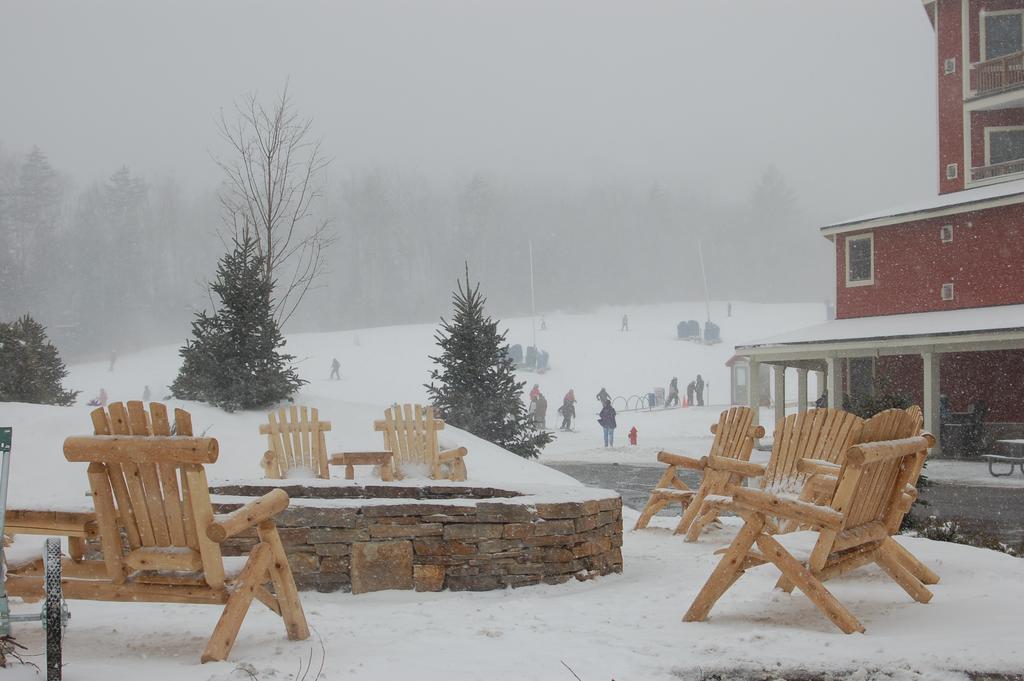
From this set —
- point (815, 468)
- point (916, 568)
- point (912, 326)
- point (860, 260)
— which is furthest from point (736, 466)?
point (860, 260)

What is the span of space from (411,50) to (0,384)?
606 ft

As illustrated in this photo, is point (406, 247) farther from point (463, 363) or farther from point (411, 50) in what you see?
point (411, 50)

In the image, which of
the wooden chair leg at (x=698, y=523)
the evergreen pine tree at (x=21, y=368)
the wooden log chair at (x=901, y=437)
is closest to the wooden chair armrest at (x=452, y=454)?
the wooden chair leg at (x=698, y=523)

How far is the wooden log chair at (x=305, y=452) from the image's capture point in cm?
817

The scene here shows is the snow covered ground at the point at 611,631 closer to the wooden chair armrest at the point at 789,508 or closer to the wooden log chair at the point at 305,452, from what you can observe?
the wooden chair armrest at the point at 789,508

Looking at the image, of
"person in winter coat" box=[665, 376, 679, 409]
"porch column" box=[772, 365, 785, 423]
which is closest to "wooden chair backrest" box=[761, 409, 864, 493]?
"porch column" box=[772, 365, 785, 423]

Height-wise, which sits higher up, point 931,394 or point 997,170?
point 997,170

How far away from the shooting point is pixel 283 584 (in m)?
3.71

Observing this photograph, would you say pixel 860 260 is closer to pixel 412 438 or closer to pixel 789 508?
pixel 412 438

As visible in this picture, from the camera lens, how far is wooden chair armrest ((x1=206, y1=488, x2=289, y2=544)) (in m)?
3.30

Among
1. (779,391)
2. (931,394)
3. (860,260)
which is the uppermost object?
(860,260)

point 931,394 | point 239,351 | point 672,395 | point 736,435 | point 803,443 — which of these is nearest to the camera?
point 803,443

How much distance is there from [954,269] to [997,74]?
4955 millimetres

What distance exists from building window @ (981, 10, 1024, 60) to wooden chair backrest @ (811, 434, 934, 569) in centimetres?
2033
